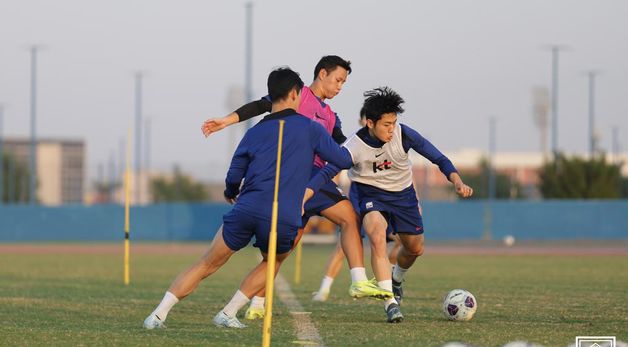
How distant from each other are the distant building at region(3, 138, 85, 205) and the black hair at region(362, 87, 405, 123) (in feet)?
176

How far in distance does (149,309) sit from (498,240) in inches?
1368

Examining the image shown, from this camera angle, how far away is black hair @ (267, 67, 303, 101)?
29.6 feet

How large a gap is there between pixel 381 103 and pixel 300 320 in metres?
1.97

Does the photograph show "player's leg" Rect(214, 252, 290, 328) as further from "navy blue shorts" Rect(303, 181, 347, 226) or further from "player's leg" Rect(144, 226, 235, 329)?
"navy blue shorts" Rect(303, 181, 347, 226)

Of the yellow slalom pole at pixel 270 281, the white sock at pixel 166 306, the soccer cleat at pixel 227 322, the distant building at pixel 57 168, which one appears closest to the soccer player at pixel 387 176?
the soccer cleat at pixel 227 322

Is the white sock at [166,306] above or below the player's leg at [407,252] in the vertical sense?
below

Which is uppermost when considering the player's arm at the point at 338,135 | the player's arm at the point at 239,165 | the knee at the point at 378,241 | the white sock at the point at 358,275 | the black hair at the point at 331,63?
the black hair at the point at 331,63

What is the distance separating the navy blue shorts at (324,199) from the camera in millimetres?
10195

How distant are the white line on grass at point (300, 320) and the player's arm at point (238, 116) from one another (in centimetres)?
171

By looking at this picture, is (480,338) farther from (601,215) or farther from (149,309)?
(601,215)

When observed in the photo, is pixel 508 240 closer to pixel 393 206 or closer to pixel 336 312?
pixel 336 312

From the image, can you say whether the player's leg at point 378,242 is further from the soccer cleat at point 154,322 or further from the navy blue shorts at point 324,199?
the soccer cleat at point 154,322

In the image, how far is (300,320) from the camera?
10.3 m

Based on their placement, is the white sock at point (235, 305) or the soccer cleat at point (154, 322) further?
the white sock at point (235, 305)
